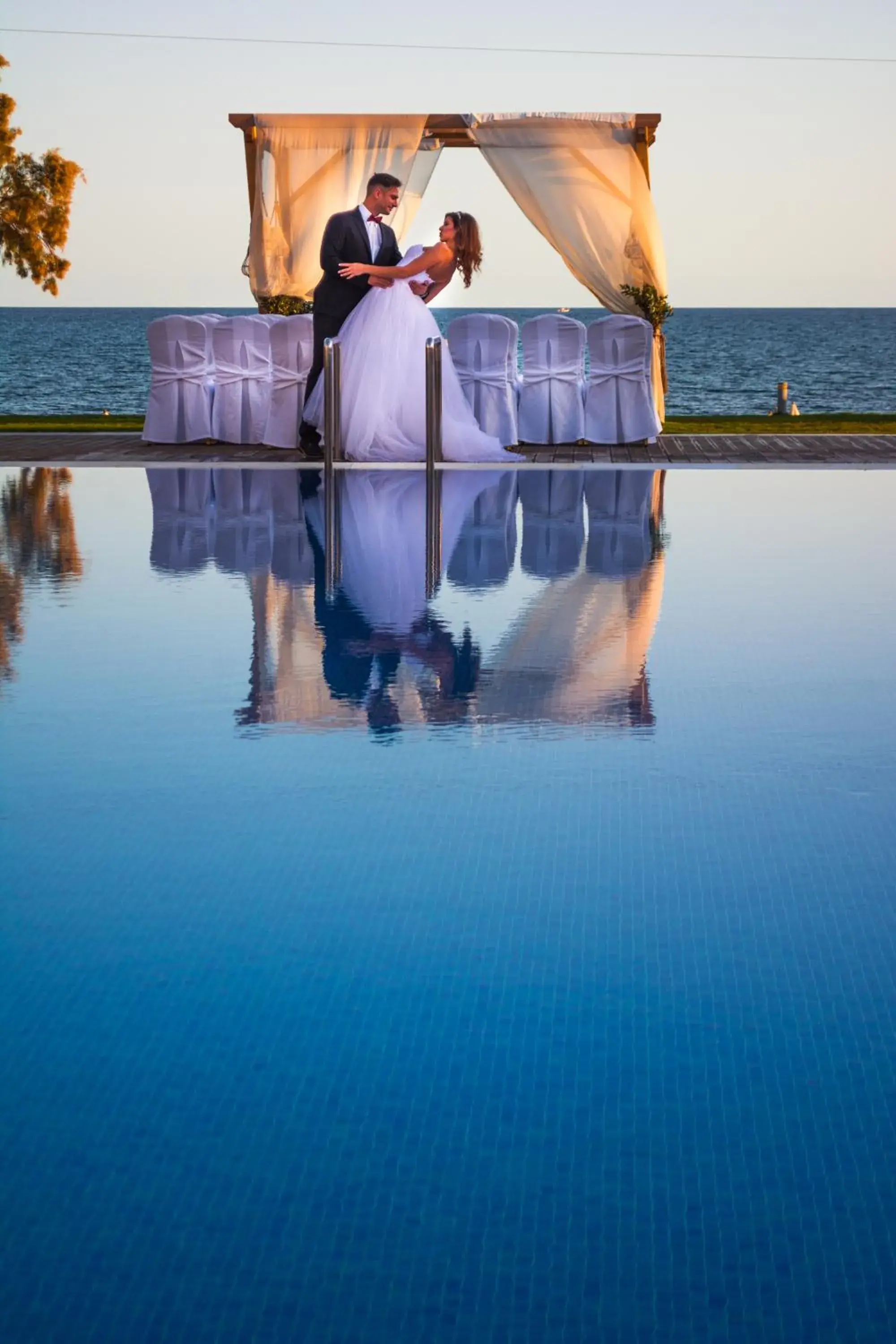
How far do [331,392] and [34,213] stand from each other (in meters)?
13.2

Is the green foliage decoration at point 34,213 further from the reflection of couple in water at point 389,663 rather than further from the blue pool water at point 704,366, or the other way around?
the reflection of couple in water at point 389,663

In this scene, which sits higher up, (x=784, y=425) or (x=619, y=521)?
(x=784, y=425)

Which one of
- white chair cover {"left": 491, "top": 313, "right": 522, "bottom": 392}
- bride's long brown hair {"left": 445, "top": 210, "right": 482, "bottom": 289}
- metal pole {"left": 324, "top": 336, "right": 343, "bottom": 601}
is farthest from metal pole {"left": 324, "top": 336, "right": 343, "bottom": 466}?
white chair cover {"left": 491, "top": 313, "right": 522, "bottom": 392}

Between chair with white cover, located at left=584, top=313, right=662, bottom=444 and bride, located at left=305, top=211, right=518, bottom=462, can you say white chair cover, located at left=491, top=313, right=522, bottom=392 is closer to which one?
chair with white cover, located at left=584, top=313, right=662, bottom=444

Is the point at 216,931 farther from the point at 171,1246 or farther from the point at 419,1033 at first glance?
the point at 171,1246

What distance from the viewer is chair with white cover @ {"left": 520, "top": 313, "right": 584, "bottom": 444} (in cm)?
Result: 1263

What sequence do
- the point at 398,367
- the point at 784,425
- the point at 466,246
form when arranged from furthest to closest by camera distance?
the point at 784,425 < the point at 398,367 < the point at 466,246

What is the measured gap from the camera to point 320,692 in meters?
4.91

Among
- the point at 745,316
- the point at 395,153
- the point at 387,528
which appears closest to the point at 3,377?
the point at 395,153

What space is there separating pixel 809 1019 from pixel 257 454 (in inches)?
390

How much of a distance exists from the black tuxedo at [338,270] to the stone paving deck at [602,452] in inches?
32.6

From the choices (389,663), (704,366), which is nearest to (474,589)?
(389,663)

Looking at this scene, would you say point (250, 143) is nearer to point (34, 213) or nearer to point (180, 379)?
point (180, 379)

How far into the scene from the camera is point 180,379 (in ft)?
41.9
